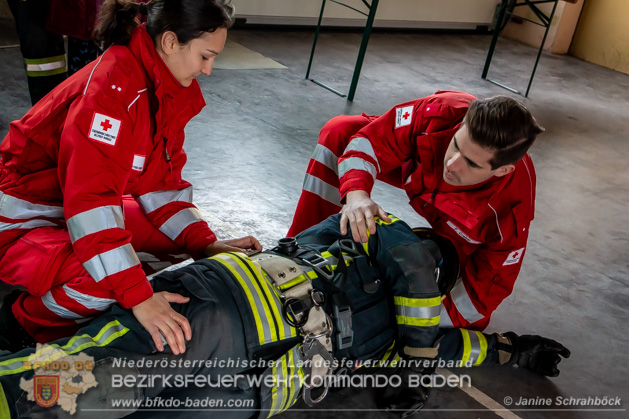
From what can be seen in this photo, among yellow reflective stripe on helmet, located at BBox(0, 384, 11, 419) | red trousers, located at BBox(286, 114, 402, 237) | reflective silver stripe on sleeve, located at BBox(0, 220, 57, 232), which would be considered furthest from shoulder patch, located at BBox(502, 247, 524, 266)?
yellow reflective stripe on helmet, located at BBox(0, 384, 11, 419)

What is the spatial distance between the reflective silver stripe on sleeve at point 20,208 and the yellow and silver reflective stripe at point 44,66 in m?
1.51

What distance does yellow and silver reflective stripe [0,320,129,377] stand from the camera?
171 cm

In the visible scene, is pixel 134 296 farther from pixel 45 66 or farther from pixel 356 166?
pixel 45 66

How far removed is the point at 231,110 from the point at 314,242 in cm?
263

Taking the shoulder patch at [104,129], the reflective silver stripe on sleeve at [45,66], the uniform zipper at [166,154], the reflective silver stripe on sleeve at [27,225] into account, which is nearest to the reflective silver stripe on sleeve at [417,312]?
the uniform zipper at [166,154]

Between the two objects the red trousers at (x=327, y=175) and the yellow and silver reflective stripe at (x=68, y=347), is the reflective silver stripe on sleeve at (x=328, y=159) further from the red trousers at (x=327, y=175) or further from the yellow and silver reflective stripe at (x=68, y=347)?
the yellow and silver reflective stripe at (x=68, y=347)

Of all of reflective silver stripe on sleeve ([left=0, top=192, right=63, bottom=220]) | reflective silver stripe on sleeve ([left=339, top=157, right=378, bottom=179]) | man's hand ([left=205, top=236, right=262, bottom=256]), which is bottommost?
man's hand ([left=205, top=236, right=262, bottom=256])

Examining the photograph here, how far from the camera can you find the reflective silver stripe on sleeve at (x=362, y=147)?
2.73m

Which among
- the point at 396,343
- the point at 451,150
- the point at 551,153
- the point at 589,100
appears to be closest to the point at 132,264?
the point at 396,343

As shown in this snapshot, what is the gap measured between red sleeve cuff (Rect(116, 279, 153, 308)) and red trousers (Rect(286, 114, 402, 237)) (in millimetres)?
1269

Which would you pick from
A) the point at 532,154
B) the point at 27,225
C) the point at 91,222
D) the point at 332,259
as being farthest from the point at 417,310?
the point at 532,154

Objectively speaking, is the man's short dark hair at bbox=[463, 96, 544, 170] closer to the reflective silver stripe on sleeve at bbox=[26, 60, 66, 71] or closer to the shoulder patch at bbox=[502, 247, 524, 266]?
the shoulder patch at bbox=[502, 247, 524, 266]

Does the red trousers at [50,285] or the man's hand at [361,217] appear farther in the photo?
the man's hand at [361,217]

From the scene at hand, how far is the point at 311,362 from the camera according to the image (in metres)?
2.01
